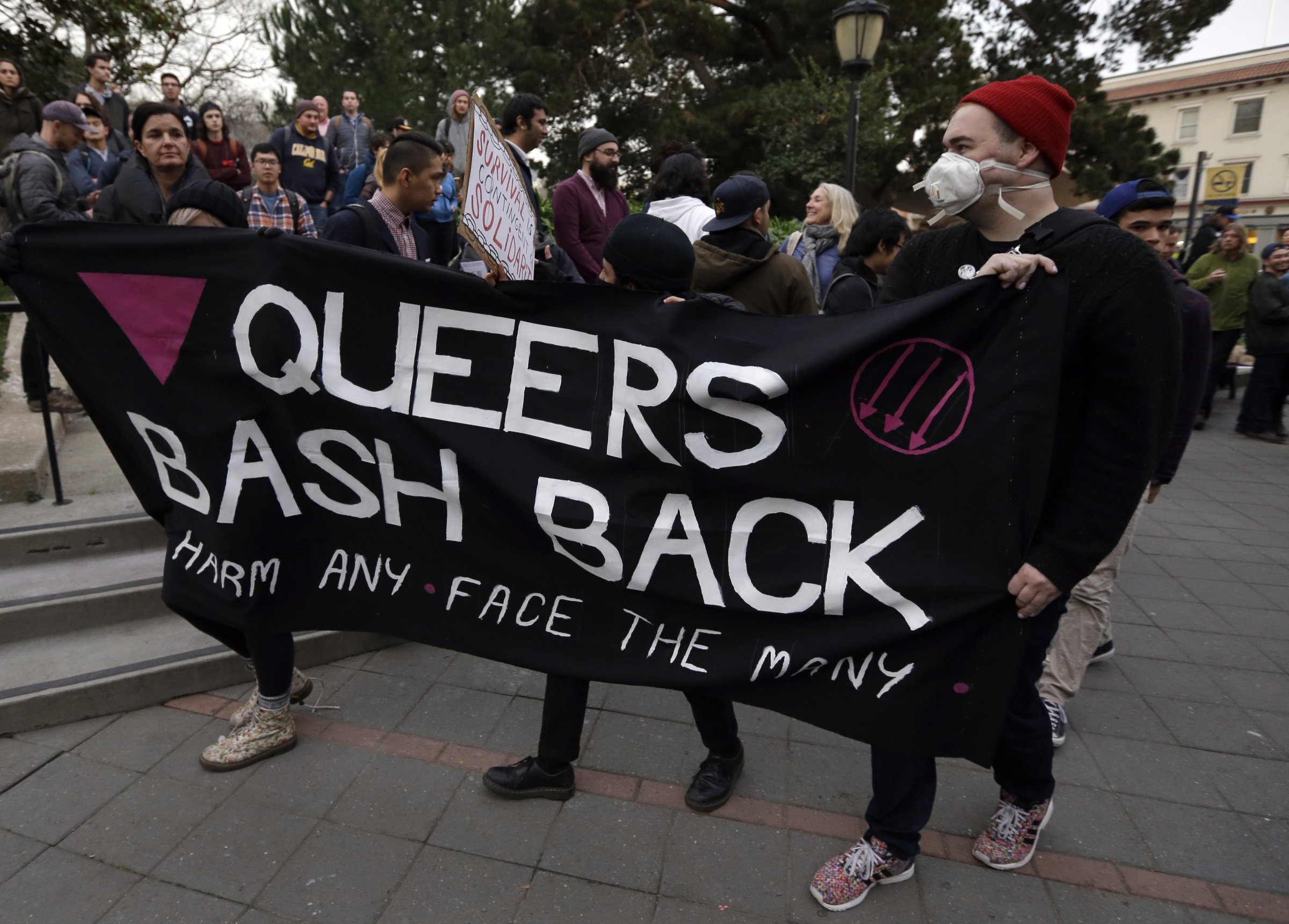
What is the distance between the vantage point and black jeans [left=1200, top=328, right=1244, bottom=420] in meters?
9.12

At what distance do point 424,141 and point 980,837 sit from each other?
3.15 m

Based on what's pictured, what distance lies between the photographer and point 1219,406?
412 inches

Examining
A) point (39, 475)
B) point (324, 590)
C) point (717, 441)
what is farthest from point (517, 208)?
point (39, 475)

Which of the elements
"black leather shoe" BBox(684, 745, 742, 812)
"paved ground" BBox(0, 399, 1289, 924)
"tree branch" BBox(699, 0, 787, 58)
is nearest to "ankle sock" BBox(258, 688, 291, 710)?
"paved ground" BBox(0, 399, 1289, 924)

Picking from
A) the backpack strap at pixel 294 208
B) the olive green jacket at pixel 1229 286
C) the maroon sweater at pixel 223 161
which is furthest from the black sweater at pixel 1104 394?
the olive green jacket at pixel 1229 286

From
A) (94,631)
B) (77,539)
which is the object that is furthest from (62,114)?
(94,631)

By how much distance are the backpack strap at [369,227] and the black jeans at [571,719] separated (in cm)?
175

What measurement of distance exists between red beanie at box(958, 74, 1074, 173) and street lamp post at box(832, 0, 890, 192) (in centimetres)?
595

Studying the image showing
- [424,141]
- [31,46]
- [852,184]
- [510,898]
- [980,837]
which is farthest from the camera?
[31,46]

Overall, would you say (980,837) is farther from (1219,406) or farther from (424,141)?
(1219,406)

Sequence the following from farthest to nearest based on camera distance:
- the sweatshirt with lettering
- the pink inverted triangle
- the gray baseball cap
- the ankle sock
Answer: the sweatshirt with lettering → the gray baseball cap → the ankle sock → the pink inverted triangle

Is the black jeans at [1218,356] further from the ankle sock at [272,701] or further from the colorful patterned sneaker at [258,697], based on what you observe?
the ankle sock at [272,701]

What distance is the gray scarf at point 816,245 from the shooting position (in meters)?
4.78

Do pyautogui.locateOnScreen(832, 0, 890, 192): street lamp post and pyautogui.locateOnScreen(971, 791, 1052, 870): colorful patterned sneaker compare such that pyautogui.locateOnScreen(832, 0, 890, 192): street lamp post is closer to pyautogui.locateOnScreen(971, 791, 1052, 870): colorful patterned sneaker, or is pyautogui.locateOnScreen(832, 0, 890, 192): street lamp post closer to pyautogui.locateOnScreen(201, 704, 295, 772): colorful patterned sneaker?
pyautogui.locateOnScreen(971, 791, 1052, 870): colorful patterned sneaker
